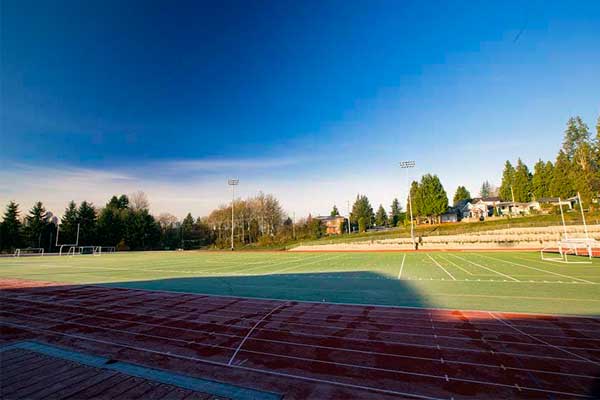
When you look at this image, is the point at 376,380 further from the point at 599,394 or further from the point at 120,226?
the point at 120,226

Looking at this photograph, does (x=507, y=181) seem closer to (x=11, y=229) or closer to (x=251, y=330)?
(x=251, y=330)

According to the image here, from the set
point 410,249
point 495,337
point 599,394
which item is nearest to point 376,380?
point 599,394

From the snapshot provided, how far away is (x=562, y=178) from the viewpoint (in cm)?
3925

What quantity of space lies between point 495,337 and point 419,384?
8.04 feet

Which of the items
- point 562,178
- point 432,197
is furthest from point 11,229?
point 562,178

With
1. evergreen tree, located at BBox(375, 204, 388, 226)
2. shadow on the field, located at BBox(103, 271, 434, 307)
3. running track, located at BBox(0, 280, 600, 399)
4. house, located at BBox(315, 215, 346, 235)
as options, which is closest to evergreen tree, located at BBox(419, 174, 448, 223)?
evergreen tree, located at BBox(375, 204, 388, 226)

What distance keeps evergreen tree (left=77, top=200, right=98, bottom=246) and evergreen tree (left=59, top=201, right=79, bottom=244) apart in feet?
2.26

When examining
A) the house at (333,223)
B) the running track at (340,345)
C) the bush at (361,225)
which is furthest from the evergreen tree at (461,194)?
Answer: the running track at (340,345)

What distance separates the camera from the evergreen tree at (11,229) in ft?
144

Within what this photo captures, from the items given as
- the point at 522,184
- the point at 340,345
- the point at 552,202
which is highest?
the point at 522,184

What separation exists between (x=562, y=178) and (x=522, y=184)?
1265 centimetres

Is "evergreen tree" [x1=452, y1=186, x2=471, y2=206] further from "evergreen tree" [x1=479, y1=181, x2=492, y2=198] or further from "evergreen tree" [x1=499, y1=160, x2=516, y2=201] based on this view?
"evergreen tree" [x1=479, y1=181, x2=492, y2=198]

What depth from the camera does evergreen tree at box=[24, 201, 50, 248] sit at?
4600 cm

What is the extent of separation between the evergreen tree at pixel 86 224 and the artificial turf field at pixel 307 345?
5370 centimetres
